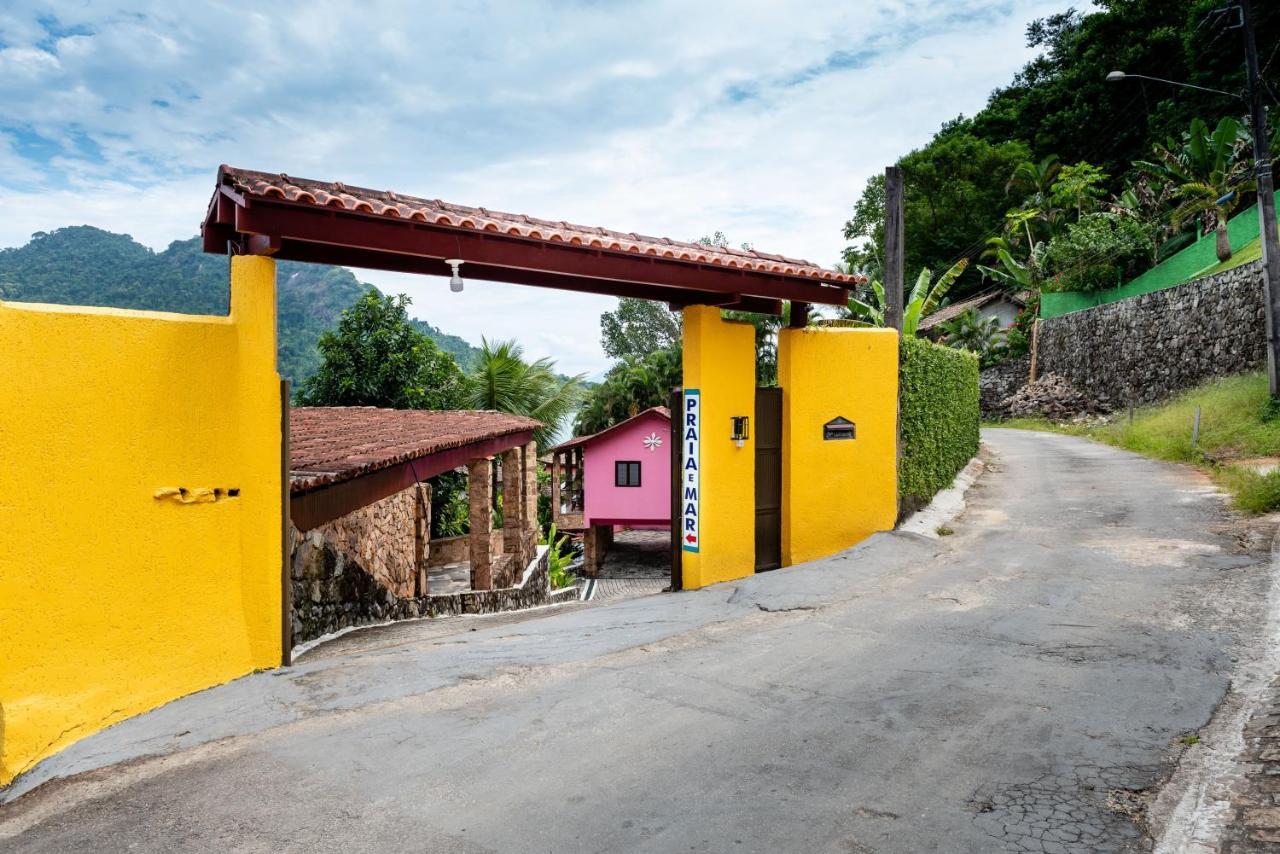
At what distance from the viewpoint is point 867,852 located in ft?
11.4

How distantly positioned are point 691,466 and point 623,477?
2081cm

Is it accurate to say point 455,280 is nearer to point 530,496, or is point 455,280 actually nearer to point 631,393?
point 530,496

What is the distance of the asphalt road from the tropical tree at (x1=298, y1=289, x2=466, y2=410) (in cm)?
1571

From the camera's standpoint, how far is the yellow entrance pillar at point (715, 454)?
355 inches

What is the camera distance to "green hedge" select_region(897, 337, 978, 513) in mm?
11047

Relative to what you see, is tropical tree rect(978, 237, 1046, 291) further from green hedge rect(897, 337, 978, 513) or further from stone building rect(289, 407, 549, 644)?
stone building rect(289, 407, 549, 644)

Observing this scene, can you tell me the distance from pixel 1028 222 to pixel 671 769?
38.8 meters

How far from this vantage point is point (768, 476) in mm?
9734

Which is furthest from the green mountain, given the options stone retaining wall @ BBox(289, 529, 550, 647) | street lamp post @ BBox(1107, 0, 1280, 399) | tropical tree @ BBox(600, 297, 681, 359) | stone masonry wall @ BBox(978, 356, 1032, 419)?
street lamp post @ BBox(1107, 0, 1280, 399)

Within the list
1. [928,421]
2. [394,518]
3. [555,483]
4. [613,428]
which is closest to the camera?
[928,421]

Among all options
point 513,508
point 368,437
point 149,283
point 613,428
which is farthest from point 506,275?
point 149,283

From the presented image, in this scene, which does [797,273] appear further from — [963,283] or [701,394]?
[963,283]

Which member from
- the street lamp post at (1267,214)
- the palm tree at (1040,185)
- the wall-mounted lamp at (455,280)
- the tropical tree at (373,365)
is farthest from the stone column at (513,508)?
the palm tree at (1040,185)

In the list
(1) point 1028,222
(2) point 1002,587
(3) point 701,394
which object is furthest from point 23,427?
(1) point 1028,222
